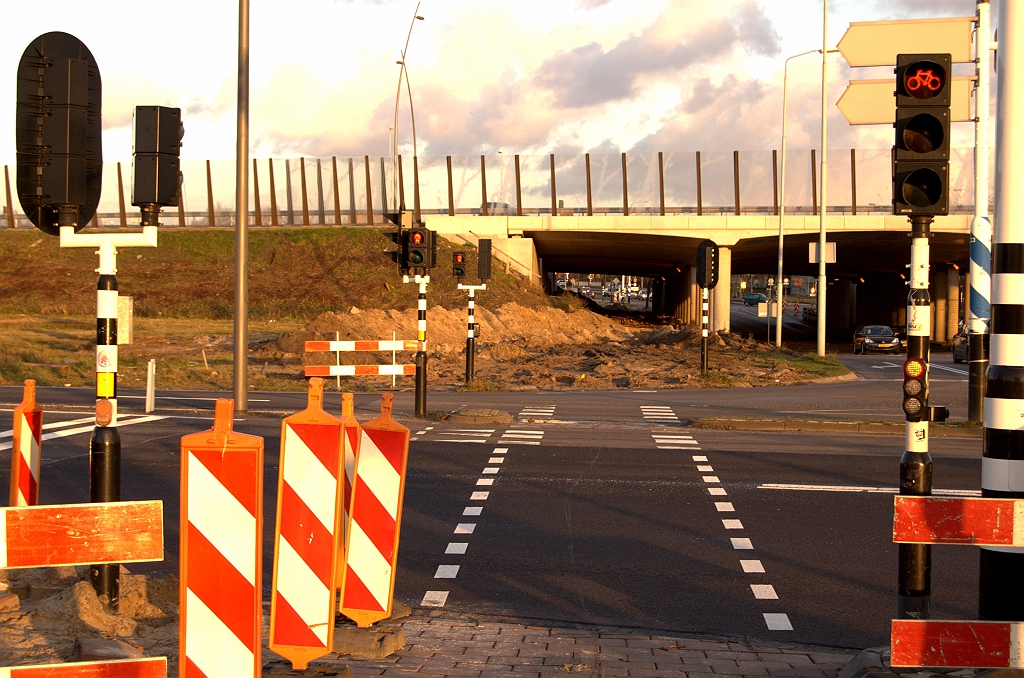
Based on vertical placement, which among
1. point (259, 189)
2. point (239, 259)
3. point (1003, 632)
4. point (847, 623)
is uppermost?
point (259, 189)

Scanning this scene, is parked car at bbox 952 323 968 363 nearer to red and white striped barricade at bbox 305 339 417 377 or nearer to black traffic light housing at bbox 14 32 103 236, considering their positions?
red and white striped barricade at bbox 305 339 417 377

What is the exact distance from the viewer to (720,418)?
1722 centimetres

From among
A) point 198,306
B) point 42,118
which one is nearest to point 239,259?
point 42,118

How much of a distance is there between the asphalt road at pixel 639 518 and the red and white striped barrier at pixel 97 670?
3538mm

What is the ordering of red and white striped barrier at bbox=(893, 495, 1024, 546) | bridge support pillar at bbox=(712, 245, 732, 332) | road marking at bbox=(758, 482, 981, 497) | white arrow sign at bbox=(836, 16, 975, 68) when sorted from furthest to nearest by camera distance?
bridge support pillar at bbox=(712, 245, 732, 332) < road marking at bbox=(758, 482, 981, 497) < white arrow sign at bbox=(836, 16, 975, 68) < red and white striped barrier at bbox=(893, 495, 1024, 546)

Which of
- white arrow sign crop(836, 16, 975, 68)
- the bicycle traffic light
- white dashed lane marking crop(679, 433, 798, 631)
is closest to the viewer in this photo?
white dashed lane marking crop(679, 433, 798, 631)

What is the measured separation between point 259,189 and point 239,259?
45.1 meters

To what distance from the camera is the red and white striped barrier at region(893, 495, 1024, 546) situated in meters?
4.46

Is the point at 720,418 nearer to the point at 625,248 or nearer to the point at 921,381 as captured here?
the point at 921,381

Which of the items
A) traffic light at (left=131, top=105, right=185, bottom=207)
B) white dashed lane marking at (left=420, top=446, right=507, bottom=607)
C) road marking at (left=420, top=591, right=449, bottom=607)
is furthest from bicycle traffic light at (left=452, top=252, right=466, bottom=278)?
road marking at (left=420, top=591, right=449, bottom=607)

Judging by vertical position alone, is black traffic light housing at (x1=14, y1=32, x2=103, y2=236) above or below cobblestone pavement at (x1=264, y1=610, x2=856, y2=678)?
above

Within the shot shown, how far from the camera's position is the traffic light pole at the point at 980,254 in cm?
1600

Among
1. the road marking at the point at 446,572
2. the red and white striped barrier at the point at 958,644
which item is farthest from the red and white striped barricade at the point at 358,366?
the red and white striped barrier at the point at 958,644

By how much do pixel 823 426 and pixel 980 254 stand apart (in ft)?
12.7
